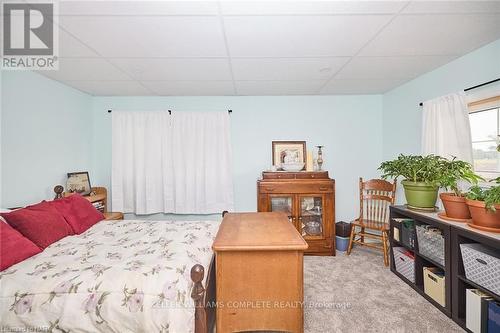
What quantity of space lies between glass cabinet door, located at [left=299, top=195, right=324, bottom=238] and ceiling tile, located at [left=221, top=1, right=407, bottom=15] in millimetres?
2157

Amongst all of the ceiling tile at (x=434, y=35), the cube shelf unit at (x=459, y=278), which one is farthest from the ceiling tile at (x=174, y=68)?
the cube shelf unit at (x=459, y=278)

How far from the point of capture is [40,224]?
1712 millimetres

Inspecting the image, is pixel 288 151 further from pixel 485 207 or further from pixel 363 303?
pixel 485 207

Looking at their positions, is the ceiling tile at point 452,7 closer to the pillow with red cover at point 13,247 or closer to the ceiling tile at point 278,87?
the ceiling tile at point 278,87

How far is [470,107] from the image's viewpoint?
221 centimetres

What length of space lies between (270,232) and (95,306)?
1086 mm

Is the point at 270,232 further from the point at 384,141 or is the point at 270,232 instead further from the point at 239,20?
the point at 384,141

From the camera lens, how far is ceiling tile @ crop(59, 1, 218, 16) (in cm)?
141

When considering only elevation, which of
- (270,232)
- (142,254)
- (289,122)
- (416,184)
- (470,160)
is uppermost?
(289,122)

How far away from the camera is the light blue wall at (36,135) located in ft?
7.18

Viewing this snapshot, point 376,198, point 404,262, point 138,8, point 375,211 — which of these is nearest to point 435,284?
point 404,262

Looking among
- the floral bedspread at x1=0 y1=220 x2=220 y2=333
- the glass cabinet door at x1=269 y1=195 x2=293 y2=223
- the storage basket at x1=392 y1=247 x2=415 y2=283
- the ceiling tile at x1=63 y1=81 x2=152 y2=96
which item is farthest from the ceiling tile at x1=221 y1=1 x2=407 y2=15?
the storage basket at x1=392 y1=247 x2=415 y2=283

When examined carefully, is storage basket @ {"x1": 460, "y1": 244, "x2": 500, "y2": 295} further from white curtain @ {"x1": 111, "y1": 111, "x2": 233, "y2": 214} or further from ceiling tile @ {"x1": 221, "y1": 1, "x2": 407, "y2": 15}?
white curtain @ {"x1": 111, "y1": 111, "x2": 233, "y2": 214}

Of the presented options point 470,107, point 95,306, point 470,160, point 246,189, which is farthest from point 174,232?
point 470,107
